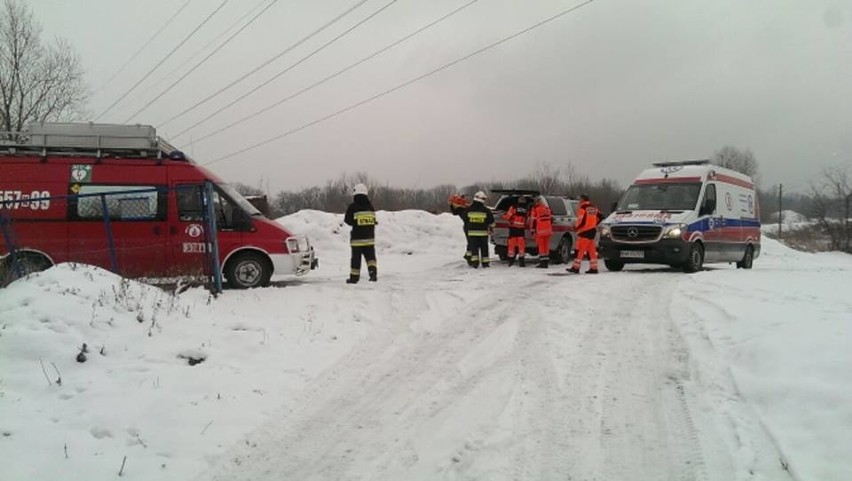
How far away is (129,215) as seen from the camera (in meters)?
10.2

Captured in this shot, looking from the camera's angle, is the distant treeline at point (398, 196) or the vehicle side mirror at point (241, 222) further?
the distant treeline at point (398, 196)

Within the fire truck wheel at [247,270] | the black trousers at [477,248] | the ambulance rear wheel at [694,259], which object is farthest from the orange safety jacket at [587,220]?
the fire truck wheel at [247,270]

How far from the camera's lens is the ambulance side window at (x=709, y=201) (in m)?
13.6

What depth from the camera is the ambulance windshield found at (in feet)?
44.3

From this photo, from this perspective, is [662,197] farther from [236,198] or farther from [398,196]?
[398,196]

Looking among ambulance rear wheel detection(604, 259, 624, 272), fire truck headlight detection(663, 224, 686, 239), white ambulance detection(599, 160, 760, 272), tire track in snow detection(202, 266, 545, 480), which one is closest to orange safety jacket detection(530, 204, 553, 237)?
white ambulance detection(599, 160, 760, 272)

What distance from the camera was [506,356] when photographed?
5.95 metres

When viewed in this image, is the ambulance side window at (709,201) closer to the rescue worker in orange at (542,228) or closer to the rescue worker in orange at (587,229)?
the rescue worker in orange at (587,229)

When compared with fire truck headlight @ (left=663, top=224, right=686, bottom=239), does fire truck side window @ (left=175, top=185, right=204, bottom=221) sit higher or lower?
higher

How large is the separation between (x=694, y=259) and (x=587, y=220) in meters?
2.50

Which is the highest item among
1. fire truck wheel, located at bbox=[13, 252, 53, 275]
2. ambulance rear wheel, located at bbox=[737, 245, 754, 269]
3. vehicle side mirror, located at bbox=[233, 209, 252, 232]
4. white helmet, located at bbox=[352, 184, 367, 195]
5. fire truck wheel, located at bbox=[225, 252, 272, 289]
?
white helmet, located at bbox=[352, 184, 367, 195]

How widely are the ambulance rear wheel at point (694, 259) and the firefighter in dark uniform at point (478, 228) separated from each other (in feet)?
14.8

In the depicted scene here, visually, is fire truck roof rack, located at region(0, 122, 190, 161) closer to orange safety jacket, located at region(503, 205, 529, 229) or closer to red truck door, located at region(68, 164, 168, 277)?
red truck door, located at region(68, 164, 168, 277)

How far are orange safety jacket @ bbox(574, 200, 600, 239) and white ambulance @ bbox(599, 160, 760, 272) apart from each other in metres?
0.50
